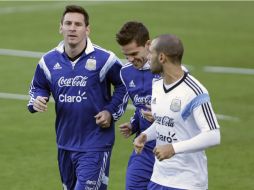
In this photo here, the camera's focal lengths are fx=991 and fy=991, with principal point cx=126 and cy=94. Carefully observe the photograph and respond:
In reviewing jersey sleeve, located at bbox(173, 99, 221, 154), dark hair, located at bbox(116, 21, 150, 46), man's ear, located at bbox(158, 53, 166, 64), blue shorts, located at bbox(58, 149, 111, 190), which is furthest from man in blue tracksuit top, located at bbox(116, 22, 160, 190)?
jersey sleeve, located at bbox(173, 99, 221, 154)

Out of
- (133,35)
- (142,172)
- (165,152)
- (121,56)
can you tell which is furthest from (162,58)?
(121,56)

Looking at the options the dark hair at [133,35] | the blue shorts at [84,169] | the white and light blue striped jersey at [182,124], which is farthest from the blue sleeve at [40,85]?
the white and light blue striped jersey at [182,124]

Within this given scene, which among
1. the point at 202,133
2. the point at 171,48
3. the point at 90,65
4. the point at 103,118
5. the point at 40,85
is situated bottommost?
the point at 103,118

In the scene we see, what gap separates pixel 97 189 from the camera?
11172 mm

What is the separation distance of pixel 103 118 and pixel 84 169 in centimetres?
61

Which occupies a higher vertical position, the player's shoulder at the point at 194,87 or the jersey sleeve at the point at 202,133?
the player's shoulder at the point at 194,87

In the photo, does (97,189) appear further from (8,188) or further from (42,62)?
(8,188)

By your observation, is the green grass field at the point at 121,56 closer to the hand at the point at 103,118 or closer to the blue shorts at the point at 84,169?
the blue shorts at the point at 84,169

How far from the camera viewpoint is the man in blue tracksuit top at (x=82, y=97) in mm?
11039

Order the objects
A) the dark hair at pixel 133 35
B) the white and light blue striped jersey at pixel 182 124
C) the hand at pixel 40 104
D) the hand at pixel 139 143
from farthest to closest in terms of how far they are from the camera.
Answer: the hand at pixel 40 104, the dark hair at pixel 133 35, the hand at pixel 139 143, the white and light blue striped jersey at pixel 182 124

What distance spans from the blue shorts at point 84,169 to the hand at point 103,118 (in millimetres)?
366

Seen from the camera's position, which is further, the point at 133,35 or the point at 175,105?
the point at 133,35

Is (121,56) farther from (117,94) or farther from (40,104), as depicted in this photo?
(40,104)

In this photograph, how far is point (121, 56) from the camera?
2378 centimetres
